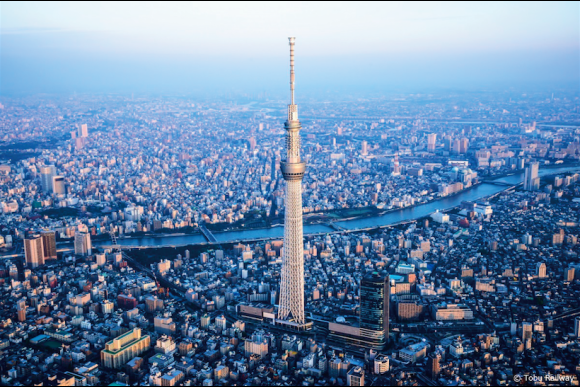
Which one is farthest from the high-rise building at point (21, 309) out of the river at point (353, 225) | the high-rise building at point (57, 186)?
the high-rise building at point (57, 186)

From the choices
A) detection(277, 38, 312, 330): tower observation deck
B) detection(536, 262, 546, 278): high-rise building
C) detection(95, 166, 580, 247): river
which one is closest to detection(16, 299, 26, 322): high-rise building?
detection(277, 38, 312, 330): tower observation deck

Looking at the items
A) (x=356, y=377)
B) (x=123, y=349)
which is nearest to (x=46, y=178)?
(x=123, y=349)

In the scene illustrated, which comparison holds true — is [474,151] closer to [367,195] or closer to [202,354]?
[367,195]

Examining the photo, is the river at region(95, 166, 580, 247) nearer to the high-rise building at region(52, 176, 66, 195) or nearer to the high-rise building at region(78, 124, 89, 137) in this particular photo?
the high-rise building at region(52, 176, 66, 195)

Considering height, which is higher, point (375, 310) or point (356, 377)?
point (375, 310)

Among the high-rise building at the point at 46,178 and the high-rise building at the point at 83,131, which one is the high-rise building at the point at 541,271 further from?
the high-rise building at the point at 83,131

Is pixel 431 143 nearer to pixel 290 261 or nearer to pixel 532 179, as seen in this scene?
pixel 532 179
